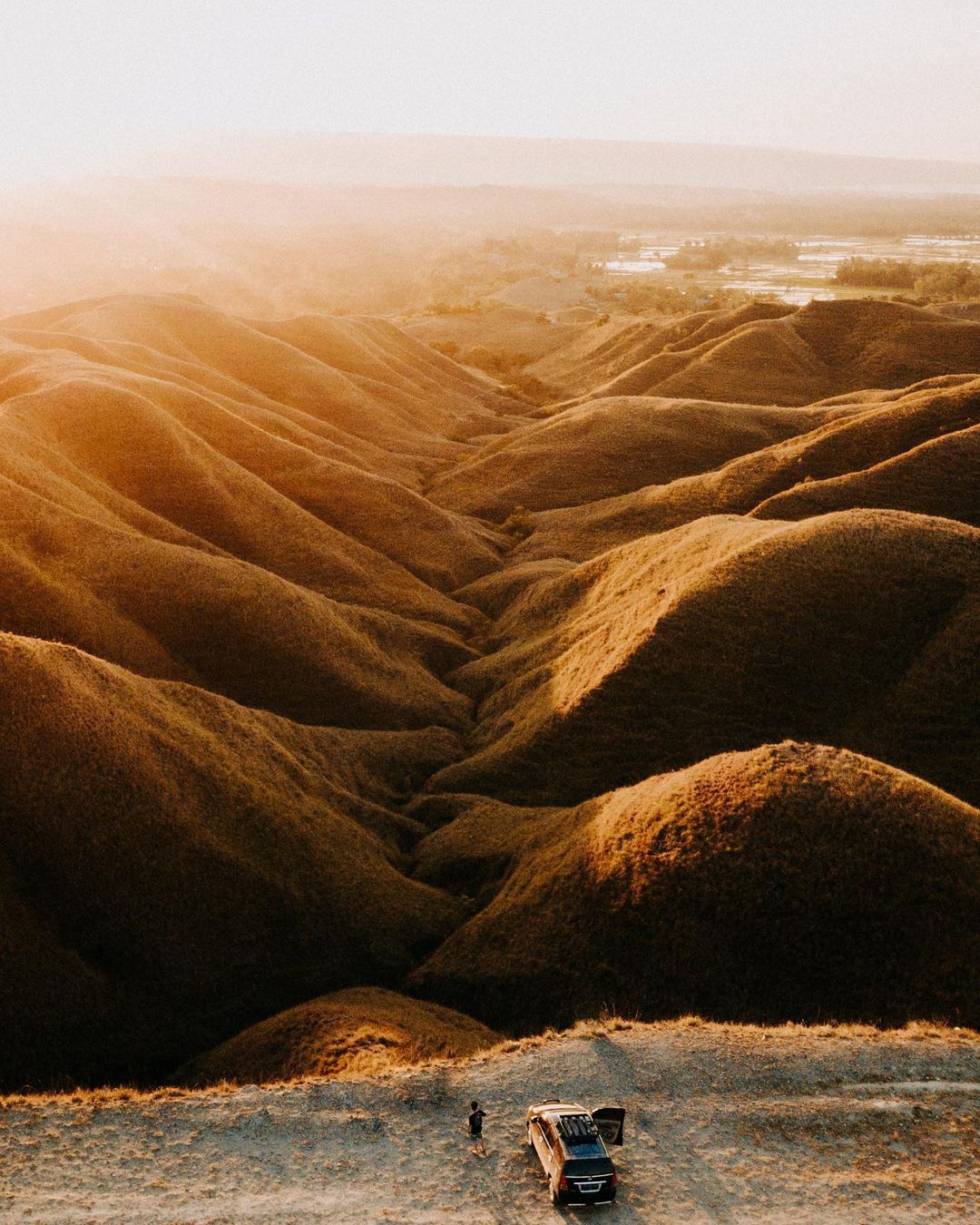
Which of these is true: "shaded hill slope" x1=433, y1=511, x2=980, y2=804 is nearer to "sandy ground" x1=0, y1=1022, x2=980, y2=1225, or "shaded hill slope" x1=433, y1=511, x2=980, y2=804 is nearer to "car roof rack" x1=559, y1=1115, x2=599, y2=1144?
"sandy ground" x1=0, y1=1022, x2=980, y2=1225

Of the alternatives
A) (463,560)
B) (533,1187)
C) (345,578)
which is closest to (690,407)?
(463,560)

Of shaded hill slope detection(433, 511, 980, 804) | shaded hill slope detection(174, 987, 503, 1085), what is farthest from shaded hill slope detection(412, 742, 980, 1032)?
shaded hill slope detection(433, 511, 980, 804)

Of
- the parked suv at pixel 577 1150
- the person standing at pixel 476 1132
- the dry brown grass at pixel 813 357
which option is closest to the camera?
A: the parked suv at pixel 577 1150

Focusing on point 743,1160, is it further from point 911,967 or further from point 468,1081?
point 911,967

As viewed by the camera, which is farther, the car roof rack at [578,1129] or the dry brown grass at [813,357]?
the dry brown grass at [813,357]

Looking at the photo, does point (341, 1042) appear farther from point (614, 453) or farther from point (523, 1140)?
point (614, 453)

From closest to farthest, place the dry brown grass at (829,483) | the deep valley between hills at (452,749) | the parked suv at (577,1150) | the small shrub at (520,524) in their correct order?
the parked suv at (577,1150), the deep valley between hills at (452,749), the dry brown grass at (829,483), the small shrub at (520,524)

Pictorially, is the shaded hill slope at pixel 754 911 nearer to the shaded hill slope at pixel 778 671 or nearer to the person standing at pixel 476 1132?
the shaded hill slope at pixel 778 671

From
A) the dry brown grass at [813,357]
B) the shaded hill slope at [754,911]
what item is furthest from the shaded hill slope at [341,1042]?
the dry brown grass at [813,357]
